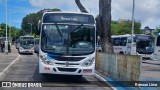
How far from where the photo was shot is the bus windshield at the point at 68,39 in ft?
53.4

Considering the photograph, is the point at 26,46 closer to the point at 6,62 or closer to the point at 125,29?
the point at 6,62

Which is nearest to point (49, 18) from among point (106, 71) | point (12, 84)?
point (12, 84)

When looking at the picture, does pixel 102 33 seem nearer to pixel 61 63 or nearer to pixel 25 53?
pixel 61 63

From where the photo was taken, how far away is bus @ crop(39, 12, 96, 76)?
16062 millimetres

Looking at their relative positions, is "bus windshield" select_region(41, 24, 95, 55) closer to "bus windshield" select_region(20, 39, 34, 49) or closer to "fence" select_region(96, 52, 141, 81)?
"fence" select_region(96, 52, 141, 81)

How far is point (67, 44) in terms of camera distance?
16375mm

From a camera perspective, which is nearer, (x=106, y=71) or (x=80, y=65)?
(x=80, y=65)

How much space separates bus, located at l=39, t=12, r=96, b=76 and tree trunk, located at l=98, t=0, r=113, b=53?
8.90 m

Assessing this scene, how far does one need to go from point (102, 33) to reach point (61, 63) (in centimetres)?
1105

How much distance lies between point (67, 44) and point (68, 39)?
9.7 inches

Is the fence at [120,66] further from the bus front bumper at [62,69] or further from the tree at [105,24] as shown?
the tree at [105,24]

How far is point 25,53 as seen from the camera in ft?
177

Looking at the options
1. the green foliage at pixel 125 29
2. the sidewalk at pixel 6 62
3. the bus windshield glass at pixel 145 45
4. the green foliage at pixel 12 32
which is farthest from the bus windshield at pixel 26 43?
the green foliage at pixel 12 32

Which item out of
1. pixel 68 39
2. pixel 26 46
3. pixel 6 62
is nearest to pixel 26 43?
pixel 26 46
